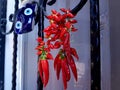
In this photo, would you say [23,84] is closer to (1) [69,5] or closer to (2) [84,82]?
(2) [84,82]

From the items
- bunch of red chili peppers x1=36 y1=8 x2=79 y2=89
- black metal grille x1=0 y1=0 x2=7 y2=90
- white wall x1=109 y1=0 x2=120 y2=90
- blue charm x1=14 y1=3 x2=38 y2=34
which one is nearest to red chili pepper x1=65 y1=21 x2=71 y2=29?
bunch of red chili peppers x1=36 y1=8 x2=79 y2=89

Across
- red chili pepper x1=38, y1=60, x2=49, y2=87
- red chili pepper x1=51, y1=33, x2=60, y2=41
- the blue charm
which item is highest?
the blue charm

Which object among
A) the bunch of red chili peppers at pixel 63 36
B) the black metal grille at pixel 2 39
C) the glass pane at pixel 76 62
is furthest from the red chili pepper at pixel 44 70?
the black metal grille at pixel 2 39

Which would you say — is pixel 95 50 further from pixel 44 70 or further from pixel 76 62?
pixel 76 62

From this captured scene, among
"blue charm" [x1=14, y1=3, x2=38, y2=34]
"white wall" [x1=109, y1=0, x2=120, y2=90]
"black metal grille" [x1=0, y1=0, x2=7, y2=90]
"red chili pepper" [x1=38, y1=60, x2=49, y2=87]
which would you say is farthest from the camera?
"black metal grille" [x1=0, y1=0, x2=7, y2=90]

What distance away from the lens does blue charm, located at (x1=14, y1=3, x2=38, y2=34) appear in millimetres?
1050

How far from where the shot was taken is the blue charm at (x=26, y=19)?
3.44 feet

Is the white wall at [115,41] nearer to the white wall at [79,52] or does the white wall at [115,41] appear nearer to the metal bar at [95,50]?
the white wall at [79,52]

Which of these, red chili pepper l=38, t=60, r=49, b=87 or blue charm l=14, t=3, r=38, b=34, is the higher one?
blue charm l=14, t=3, r=38, b=34

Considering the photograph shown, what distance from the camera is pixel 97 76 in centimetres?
76

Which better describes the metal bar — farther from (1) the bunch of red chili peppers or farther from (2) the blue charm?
(2) the blue charm

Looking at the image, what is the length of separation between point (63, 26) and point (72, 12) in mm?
74

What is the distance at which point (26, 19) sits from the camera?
3.46 feet

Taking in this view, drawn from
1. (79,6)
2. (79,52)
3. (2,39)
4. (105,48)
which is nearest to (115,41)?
(105,48)
